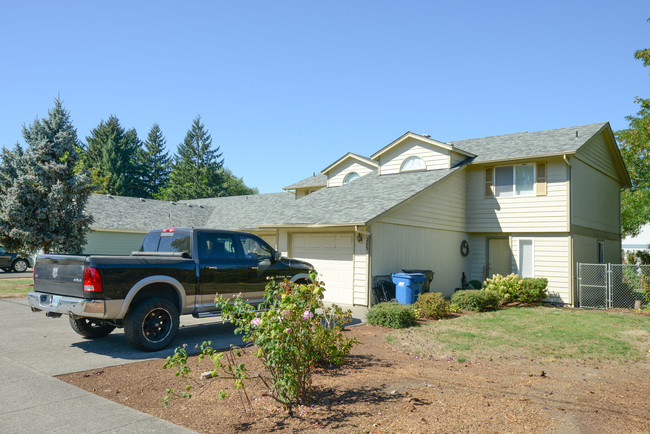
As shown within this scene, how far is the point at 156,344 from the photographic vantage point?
25.9 ft

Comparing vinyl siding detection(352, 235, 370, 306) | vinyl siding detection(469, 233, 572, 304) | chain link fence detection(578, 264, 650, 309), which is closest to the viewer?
vinyl siding detection(352, 235, 370, 306)

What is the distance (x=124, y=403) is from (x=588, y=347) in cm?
803

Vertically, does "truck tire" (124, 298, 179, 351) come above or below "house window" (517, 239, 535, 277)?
below

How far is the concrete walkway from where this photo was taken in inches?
178

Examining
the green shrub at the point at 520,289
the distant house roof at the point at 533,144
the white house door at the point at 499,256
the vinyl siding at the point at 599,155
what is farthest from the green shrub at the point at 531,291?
the vinyl siding at the point at 599,155

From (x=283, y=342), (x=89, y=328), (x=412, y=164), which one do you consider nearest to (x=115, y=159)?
→ (x=412, y=164)

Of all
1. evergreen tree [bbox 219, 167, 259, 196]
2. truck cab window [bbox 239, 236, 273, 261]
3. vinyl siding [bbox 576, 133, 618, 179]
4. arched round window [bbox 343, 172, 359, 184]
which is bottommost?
truck cab window [bbox 239, 236, 273, 261]

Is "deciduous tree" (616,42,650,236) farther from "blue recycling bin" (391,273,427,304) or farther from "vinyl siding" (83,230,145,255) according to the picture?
"vinyl siding" (83,230,145,255)

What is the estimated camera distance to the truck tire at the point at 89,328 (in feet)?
28.6

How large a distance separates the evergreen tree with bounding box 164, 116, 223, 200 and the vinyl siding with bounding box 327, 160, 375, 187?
41.8 meters

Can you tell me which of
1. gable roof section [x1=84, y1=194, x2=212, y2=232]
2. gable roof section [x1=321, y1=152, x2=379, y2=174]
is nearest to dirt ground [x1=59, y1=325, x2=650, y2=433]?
gable roof section [x1=321, y1=152, x2=379, y2=174]

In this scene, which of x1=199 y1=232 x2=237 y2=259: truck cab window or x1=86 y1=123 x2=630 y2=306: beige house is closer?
x1=199 y1=232 x2=237 y2=259: truck cab window

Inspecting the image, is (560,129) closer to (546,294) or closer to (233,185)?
(546,294)

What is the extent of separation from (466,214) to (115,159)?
5375 cm
